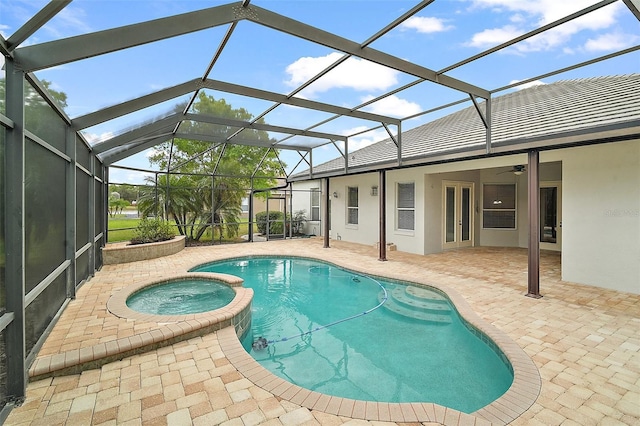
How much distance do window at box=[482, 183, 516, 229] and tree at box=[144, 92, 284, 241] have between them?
337 inches

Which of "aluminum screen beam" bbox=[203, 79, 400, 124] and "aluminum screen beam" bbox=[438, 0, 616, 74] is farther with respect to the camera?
"aluminum screen beam" bbox=[203, 79, 400, 124]

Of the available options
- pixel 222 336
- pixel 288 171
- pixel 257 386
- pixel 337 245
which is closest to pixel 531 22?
pixel 257 386

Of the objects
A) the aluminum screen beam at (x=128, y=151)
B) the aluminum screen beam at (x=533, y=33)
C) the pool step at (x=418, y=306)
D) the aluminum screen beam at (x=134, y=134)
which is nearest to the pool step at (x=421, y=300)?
the pool step at (x=418, y=306)

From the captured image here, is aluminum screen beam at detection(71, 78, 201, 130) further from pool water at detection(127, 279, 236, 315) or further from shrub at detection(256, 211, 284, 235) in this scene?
shrub at detection(256, 211, 284, 235)

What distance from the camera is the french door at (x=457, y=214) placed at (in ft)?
35.6

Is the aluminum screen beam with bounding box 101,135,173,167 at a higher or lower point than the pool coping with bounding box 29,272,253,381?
higher

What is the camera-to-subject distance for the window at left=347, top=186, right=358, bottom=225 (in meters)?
13.7

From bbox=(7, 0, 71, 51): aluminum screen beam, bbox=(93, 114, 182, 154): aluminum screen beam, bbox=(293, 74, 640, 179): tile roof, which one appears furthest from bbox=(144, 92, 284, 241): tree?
bbox=(7, 0, 71, 51): aluminum screen beam

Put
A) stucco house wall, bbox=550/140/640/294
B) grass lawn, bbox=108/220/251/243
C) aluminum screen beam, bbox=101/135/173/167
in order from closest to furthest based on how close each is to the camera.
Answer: stucco house wall, bbox=550/140/640/294
aluminum screen beam, bbox=101/135/173/167
grass lawn, bbox=108/220/251/243

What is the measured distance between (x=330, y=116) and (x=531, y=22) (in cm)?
483

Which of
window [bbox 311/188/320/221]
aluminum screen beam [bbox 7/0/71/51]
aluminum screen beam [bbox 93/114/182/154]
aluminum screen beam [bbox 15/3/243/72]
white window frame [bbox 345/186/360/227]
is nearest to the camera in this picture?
aluminum screen beam [bbox 7/0/71/51]

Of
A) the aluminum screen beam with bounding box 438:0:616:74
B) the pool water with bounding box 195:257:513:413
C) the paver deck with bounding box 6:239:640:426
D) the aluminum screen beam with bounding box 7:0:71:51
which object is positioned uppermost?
the aluminum screen beam with bounding box 438:0:616:74

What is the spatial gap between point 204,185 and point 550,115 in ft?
41.6

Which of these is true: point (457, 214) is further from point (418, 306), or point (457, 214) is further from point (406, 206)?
point (418, 306)
